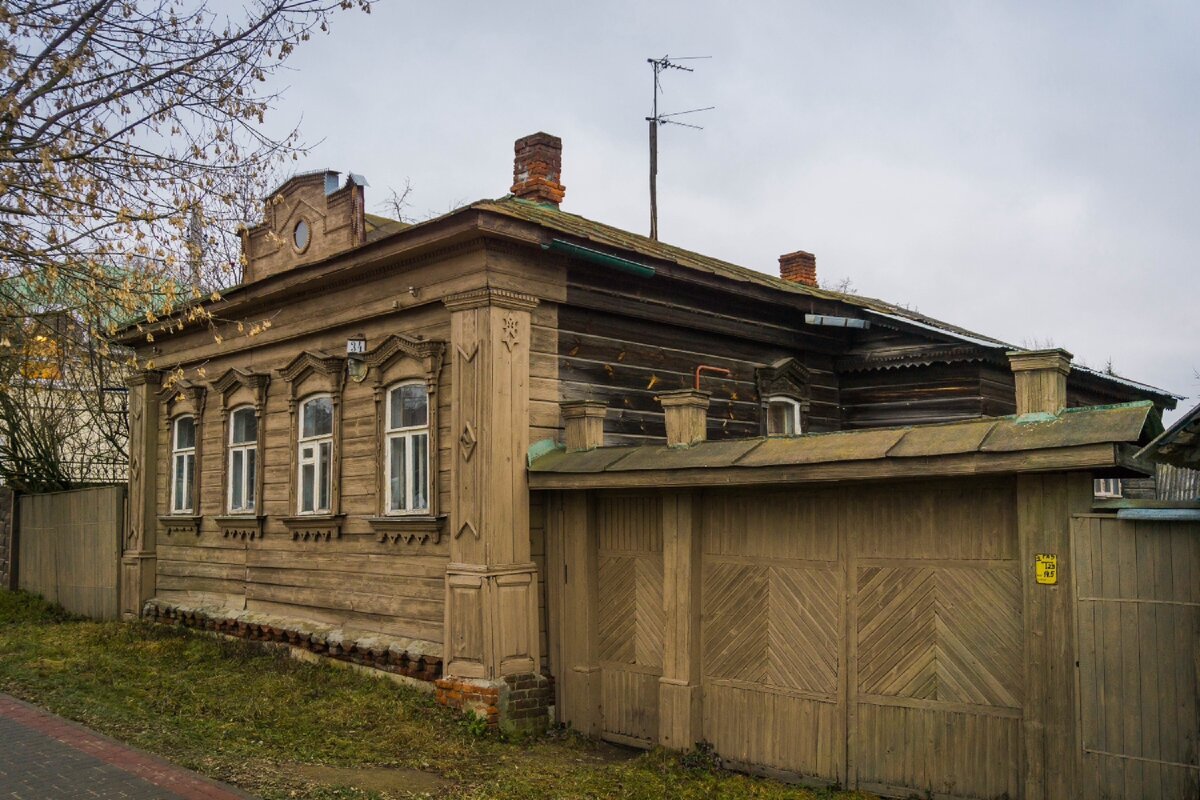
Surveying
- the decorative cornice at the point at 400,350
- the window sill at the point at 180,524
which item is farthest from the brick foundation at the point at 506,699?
the window sill at the point at 180,524

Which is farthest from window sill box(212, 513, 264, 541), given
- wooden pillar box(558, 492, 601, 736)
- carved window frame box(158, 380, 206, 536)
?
wooden pillar box(558, 492, 601, 736)

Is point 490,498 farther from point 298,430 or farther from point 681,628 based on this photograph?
point 298,430

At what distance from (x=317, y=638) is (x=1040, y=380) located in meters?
8.39

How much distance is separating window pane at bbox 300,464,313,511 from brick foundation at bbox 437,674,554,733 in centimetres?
374

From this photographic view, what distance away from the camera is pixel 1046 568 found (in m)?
6.91

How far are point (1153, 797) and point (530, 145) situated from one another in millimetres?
9444

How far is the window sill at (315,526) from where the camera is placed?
12094 millimetres

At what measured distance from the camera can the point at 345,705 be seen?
10.1 meters

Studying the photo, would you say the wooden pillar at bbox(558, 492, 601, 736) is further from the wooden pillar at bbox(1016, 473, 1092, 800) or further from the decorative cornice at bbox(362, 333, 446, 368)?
the wooden pillar at bbox(1016, 473, 1092, 800)

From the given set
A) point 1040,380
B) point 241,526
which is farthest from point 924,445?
point 241,526

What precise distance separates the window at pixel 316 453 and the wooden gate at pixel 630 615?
401 cm

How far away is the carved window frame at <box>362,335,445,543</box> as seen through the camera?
1066 centimetres

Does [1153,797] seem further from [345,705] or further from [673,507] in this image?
[345,705]

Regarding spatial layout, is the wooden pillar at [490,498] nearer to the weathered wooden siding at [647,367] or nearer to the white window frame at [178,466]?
the weathered wooden siding at [647,367]
